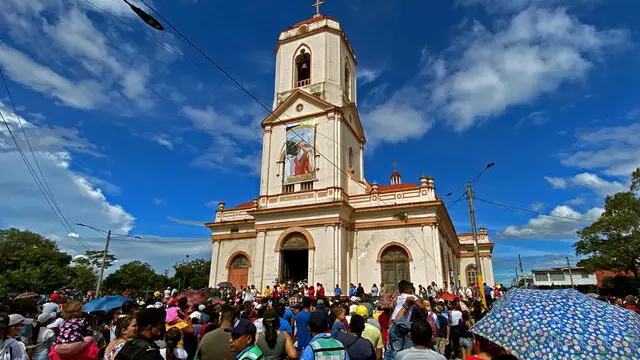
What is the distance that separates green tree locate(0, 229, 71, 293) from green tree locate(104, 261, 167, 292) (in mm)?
7362

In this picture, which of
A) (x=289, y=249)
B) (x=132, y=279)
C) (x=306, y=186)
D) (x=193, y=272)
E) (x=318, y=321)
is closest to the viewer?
(x=318, y=321)

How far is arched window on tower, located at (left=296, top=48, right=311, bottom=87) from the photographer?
29.8 m

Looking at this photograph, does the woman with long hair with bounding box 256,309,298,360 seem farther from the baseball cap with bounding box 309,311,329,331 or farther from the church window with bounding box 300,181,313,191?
the church window with bounding box 300,181,313,191

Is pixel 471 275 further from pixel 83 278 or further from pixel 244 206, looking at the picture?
pixel 83 278

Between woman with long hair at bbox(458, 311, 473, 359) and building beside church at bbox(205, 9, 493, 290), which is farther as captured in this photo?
building beside church at bbox(205, 9, 493, 290)

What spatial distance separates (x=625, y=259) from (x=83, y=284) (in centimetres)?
6229

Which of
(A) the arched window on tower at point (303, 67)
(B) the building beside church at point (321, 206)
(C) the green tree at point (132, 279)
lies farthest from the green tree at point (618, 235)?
(C) the green tree at point (132, 279)

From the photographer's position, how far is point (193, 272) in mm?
58156

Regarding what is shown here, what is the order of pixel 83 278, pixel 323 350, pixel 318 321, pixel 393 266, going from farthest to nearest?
pixel 83 278, pixel 393 266, pixel 318 321, pixel 323 350

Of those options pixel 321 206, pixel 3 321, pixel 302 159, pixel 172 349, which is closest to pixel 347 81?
pixel 302 159

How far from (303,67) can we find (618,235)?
31544 mm

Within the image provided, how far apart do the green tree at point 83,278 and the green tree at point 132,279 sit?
117 inches

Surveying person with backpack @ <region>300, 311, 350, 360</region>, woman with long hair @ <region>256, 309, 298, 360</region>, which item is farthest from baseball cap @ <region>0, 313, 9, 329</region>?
person with backpack @ <region>300, 311, 350, 360</region>

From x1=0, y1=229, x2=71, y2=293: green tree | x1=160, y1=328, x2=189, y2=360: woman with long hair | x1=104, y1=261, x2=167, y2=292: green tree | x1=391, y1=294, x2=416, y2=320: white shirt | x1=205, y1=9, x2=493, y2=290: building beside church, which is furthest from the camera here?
x1=104, y1=261, x2=167, y2=292: green tree
